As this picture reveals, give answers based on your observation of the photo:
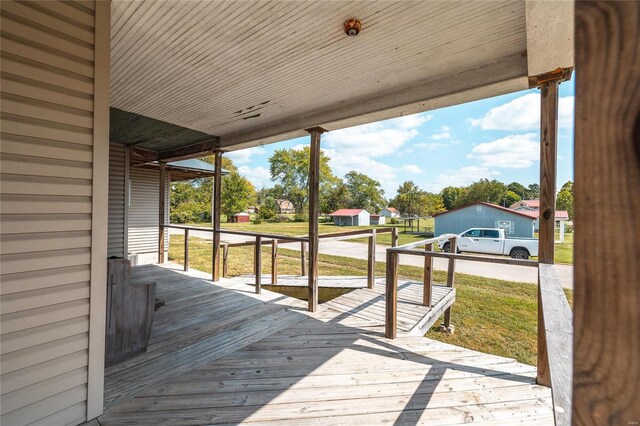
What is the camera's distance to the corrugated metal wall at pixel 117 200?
5.47 metres

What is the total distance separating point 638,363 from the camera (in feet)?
1.11

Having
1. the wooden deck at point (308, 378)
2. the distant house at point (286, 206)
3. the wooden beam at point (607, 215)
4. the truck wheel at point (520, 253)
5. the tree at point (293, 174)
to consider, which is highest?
the tree at point (293, 174)

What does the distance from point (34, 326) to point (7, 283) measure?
26 cm

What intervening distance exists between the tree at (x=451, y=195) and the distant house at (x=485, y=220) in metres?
22.1

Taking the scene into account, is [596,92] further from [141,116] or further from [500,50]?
[141,116]

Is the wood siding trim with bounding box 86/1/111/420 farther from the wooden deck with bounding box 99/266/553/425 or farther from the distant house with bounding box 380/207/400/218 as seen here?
the distant house with bounding box 380/207/400/218

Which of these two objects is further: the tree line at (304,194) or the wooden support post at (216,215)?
the tree line at (304,194)

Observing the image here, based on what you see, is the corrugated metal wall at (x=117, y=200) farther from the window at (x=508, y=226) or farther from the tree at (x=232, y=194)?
the tree at (x=232, y=194)

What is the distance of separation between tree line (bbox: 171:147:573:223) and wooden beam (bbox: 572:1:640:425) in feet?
90.7

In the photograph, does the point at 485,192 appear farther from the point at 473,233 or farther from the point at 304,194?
the point at 473,233

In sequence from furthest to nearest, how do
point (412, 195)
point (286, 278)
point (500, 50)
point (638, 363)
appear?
point (412, 195) → point (286, 278) → point (500, 50) → point (638, 363)

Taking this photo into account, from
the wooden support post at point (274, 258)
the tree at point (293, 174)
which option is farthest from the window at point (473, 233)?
the tree at point (293, 174)

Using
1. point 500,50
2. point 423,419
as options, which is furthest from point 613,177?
point 500,50

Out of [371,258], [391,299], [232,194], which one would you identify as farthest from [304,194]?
[391,299]
